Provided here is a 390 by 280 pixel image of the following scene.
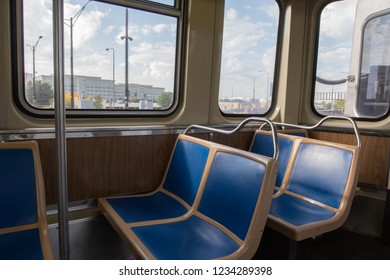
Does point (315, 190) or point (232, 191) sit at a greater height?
point (232, 191)

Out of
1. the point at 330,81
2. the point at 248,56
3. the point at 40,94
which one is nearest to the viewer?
the point at 40,94

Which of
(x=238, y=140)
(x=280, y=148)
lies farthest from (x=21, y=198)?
(x=280, y=148)

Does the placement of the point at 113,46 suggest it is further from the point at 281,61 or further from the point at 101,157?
the point at 281,61

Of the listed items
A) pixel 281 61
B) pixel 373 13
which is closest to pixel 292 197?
pixel 281 61

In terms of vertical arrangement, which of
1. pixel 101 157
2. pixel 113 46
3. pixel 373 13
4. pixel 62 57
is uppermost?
pixel 373 13

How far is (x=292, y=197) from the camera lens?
2.15 metres

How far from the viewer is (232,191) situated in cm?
156

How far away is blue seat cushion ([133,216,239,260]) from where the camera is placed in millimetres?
1310

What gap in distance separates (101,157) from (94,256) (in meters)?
0.69

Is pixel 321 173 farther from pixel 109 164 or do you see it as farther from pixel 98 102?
pixel 98 102

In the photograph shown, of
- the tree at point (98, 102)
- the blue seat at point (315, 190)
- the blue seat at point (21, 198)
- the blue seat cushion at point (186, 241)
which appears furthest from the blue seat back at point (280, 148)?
the blue seat at point (21, 198)

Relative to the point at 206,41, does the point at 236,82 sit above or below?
below

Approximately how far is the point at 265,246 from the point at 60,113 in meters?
1.82

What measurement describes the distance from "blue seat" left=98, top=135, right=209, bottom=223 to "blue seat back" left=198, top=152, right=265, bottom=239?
141mm
